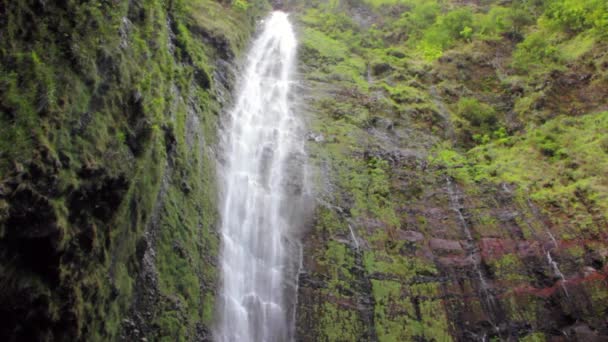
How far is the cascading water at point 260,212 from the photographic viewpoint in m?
12.4

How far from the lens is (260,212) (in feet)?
49.1

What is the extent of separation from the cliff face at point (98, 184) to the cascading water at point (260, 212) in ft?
3.24

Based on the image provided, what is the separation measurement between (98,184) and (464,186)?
13.1 m

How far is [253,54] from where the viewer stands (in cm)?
2414

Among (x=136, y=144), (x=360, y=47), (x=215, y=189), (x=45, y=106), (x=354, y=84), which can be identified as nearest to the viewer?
(x=45, y=106)

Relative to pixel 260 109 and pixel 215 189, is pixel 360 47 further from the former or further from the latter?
pixel 215 189

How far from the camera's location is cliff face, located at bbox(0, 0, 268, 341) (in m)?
6.11

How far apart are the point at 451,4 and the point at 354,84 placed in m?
13.1

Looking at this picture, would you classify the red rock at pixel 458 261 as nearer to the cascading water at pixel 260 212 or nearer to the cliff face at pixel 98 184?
the cascading water at pixel 260 212

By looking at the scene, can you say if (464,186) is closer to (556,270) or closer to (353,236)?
(556,270)

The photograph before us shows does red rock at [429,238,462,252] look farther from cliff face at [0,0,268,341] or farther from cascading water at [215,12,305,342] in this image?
cliff face at [0,0,268,341]

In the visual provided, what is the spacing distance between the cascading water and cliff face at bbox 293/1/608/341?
0.67m

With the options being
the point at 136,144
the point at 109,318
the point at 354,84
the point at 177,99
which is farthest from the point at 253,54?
the point at 109,318

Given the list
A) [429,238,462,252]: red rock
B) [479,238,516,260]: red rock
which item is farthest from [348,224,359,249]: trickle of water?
[479,238,516,260]: red rock
